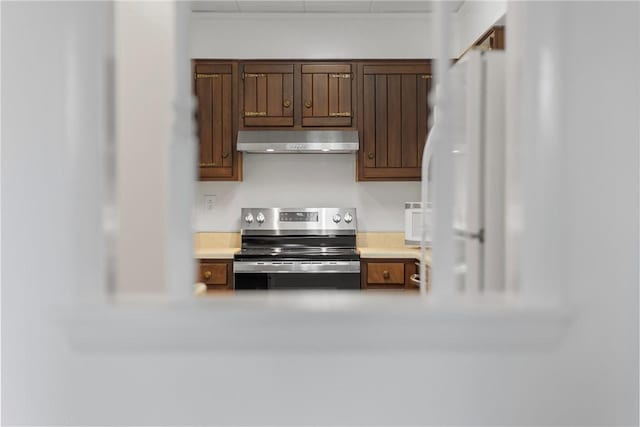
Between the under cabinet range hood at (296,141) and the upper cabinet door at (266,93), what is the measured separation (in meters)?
0.09

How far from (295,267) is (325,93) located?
1192 mm

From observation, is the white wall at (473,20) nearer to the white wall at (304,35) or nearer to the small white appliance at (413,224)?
the white wall at (304,35)

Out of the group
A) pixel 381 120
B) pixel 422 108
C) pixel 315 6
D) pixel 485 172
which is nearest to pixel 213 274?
pixel 381 120

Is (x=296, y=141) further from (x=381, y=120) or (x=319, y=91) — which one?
(x=381, y=120)

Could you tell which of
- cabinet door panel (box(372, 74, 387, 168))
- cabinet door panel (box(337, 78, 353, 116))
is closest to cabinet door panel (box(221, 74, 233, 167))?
cabinet door panel (box(337, 78, 353, 116))

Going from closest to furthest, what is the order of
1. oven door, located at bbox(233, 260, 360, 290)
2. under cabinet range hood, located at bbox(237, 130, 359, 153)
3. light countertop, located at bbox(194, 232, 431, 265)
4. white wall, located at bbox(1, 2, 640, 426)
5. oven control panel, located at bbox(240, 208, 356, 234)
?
white wall, located at bbox(1, 2, 640, 426) < oven door, located at bbox(233, 260, 360, 290) < under cabinet range hood, located at bbox(237, 130, 359, 153) < oven control panel, located at bbox(240, 208, 356, 234) < light countertop, located at bbox(194, 232, 431, 265)

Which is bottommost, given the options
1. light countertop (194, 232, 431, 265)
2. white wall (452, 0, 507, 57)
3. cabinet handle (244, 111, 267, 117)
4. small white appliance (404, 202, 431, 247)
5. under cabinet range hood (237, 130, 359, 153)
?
light countertop (194, 232, 431, 265)

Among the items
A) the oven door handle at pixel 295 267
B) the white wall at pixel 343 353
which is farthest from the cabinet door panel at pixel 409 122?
the white wall at pixel 343 353

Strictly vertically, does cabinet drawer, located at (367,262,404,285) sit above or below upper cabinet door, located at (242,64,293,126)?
below

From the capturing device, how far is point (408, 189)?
409 centimetres

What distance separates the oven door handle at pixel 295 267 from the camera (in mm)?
3506

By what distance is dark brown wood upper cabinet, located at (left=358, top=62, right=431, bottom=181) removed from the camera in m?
3.79

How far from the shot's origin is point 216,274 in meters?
3.52

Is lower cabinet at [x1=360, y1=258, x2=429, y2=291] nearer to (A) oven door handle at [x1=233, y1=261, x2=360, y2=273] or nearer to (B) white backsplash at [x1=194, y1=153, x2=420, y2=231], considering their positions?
(A) oven door handle at [x1=233, y1=261, x2=360, y2=273]
